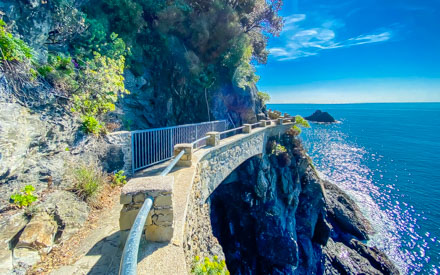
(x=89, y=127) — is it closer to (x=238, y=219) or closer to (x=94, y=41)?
(x=94, y=41)

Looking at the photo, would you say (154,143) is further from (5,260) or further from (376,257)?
(376,257)

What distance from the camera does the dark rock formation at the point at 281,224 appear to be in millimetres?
13633

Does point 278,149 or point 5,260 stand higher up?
point 5,260

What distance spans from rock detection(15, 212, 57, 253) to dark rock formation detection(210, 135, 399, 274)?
32.4 feet

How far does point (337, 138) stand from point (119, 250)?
6489 cm

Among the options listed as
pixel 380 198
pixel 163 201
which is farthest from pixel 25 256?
pixel 380 198

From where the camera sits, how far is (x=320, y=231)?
1762 centimetres

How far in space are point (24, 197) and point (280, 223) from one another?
535 inches

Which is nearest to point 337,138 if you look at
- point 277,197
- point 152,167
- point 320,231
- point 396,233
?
point 396,233

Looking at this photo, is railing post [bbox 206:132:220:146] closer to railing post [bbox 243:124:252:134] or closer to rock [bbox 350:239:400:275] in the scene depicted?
railing post [bbox 243:124:252:134]

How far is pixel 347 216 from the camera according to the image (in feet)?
75.3

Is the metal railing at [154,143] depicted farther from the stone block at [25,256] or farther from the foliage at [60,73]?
the stone block at [25,256]

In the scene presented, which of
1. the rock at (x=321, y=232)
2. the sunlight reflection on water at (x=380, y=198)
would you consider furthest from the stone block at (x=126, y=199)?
the sunlight reflection on water at (x=380, y=198)

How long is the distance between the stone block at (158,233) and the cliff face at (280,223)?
9968mm
